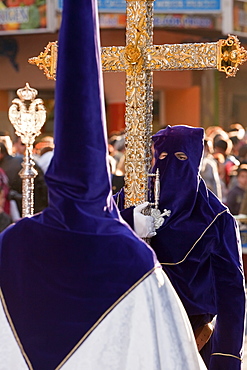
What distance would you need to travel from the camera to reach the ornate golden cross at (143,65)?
13.4 feet

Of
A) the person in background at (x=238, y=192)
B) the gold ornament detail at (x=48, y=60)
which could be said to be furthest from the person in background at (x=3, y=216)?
the gold ornament detail at (x=48, y=60)

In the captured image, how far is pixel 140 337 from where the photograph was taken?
2.99 metres

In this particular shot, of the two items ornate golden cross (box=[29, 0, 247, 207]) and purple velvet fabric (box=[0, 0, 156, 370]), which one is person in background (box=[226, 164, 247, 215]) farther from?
purple velvet fabric (box=[0, 0, 156, 370])

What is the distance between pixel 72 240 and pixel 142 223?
3.27 ft

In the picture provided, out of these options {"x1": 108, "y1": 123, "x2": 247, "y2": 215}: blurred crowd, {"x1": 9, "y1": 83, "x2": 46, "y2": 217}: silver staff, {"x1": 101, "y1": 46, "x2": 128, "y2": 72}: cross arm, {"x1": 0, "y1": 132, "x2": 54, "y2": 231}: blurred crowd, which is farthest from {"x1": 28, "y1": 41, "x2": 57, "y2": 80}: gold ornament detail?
{"x1": 0, "y1": 132, "x2": 54, "y2": 231}: blurred crowd

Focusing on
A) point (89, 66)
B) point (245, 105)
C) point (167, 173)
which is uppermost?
point (89, 66)

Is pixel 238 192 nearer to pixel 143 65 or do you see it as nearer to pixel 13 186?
pixel 13 186

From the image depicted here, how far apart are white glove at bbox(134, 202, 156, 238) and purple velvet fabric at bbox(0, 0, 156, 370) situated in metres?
0.89

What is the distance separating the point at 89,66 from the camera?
9.65 feet

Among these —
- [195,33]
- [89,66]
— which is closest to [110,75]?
[195,33]

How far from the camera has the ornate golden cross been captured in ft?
13.4

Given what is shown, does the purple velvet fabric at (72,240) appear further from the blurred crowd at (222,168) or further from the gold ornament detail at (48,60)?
the blurred crowd at (222,168)

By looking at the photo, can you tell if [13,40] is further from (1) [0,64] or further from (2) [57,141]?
(2) [57,141]

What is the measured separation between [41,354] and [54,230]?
1.38 ft
